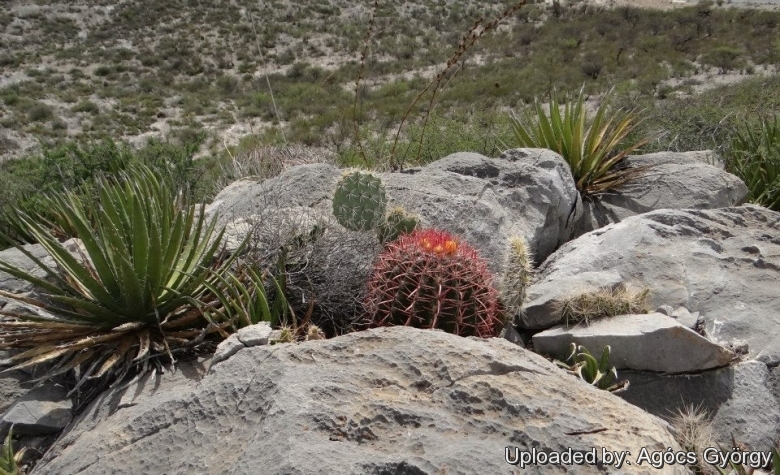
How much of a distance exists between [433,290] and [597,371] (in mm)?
938

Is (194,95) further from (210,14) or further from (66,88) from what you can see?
(210,14)

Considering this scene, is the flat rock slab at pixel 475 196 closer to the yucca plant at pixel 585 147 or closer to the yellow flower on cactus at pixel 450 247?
the yucca plant at pixel 585 147

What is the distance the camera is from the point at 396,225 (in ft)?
13.8

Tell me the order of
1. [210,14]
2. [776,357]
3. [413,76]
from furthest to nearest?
[210,14], [413,76], [776,357]

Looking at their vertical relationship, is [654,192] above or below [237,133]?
above

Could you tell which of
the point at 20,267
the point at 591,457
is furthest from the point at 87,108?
the point at 591,457

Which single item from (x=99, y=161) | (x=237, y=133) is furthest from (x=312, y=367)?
(x=237, y=133)

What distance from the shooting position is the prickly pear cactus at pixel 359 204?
4375 mm

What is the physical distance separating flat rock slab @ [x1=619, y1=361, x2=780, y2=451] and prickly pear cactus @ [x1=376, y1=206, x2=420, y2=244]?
165 centimetres

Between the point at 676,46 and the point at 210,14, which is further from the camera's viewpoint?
the point at 210,14

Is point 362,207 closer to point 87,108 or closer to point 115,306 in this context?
point 115,306

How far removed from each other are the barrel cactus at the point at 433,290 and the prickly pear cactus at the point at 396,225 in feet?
2.02

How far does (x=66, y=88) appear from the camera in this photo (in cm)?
2452

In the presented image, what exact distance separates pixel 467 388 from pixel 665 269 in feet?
7.63
